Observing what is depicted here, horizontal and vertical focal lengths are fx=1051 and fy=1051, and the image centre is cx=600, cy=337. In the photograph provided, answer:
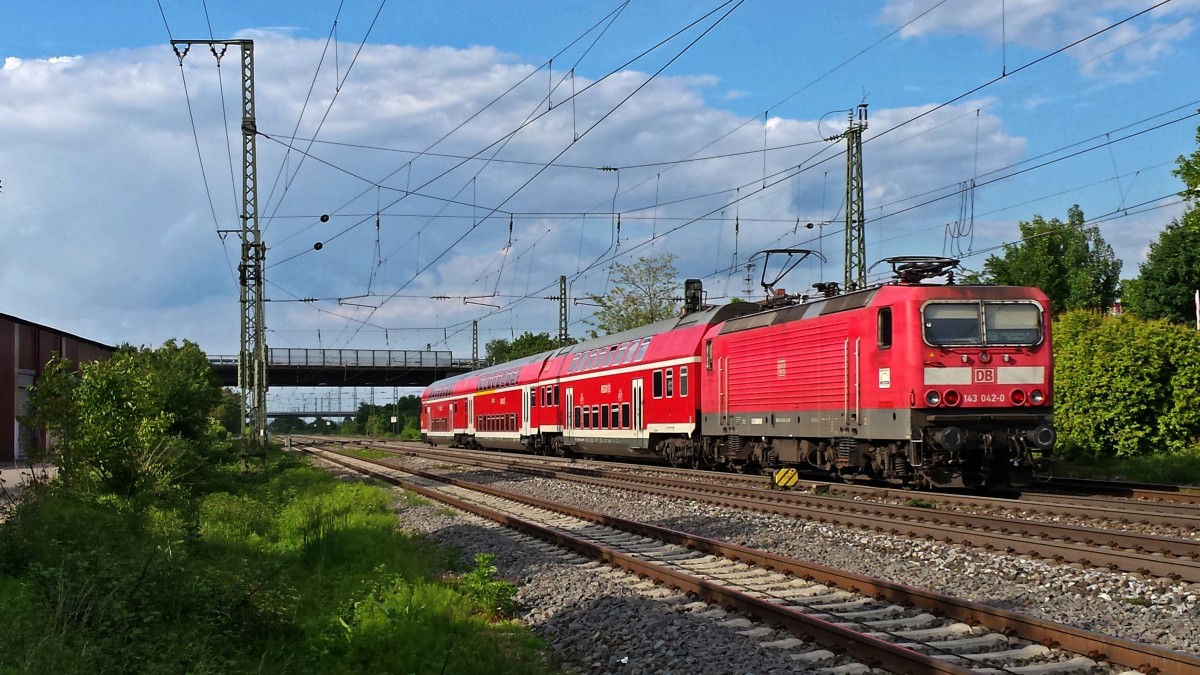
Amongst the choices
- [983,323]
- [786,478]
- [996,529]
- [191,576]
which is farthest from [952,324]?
[191,576]

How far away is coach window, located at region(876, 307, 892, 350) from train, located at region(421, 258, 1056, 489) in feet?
0.09

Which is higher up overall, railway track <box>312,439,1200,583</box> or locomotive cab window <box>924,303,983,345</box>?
locomotive cab window <box>924,303,983,345</box>

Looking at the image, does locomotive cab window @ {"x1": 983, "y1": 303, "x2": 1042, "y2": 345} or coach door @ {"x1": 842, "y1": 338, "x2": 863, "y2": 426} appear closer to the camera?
locomotive cab window @ {"x1": 983, "y1": 303, "x2": 1042, "y2": 345}

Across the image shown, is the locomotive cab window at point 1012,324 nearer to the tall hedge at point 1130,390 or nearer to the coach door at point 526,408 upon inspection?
the tall hedge at point 1130,390

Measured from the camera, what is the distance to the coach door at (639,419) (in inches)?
1201

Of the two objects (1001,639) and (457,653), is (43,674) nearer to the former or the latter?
(457,653)

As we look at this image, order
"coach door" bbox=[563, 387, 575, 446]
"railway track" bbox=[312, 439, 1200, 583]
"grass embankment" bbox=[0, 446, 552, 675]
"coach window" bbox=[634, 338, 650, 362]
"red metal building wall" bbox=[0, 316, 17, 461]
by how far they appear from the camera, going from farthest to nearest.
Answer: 1. "coach door" bbox=[563, 387, 575, 446]
2. "red metal building wall" bbox=[0, 316, 17, 461]
3. "coach window" bbox=[634, 338, 650, 362]
4. "railway track" bbox=[312, 439, 1200, 583]
5. "grass embankment" bbox=[0, 446, 552, 675]

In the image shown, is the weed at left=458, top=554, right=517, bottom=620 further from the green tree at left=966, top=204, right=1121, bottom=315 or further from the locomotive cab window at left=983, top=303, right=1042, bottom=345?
the green tree at left=966, top=204, right=1121, bottom=315

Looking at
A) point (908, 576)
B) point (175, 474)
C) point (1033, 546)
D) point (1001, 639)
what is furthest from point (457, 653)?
point (175, 474)

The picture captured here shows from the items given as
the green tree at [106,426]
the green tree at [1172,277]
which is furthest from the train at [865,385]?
the green tree at [1172,277]

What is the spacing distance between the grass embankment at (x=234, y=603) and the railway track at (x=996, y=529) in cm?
566

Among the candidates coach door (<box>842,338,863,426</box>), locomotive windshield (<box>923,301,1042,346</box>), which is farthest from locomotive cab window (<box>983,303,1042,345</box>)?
coach door (<box>842,338,863,426</box>)

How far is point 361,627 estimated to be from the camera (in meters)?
8.53

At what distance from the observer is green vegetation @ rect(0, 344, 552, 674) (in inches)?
300
